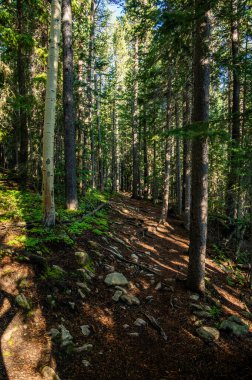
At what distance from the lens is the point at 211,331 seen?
541 centimetres

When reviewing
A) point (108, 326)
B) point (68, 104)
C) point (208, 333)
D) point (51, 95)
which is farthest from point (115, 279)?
point (68, 104)

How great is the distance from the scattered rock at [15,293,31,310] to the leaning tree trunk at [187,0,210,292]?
420 centimetres

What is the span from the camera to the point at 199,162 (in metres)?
6.55

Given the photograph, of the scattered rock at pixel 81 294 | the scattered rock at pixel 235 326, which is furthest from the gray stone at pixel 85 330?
the scattered rock at pixel 235 326

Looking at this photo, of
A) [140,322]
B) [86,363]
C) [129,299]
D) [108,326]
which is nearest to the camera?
[86,363]

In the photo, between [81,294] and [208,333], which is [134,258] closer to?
[81,294]

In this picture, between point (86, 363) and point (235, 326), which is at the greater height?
point (86, 363)

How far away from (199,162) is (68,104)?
18.7ft

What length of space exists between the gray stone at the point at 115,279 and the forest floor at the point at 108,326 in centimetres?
12

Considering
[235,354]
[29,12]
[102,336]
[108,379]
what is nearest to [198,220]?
[235,354]

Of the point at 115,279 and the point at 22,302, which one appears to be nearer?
the point at 22,302

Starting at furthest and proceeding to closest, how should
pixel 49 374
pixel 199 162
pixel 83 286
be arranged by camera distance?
1. pixel 199 162
2. pixel 83 286
3. pixel 49 374

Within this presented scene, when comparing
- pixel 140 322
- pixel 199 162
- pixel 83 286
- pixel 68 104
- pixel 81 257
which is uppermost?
pixel 68 104

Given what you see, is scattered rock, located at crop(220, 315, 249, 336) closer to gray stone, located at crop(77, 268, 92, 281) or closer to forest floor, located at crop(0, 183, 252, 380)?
forest floor, located at crop(0, 183, 252, 380)
